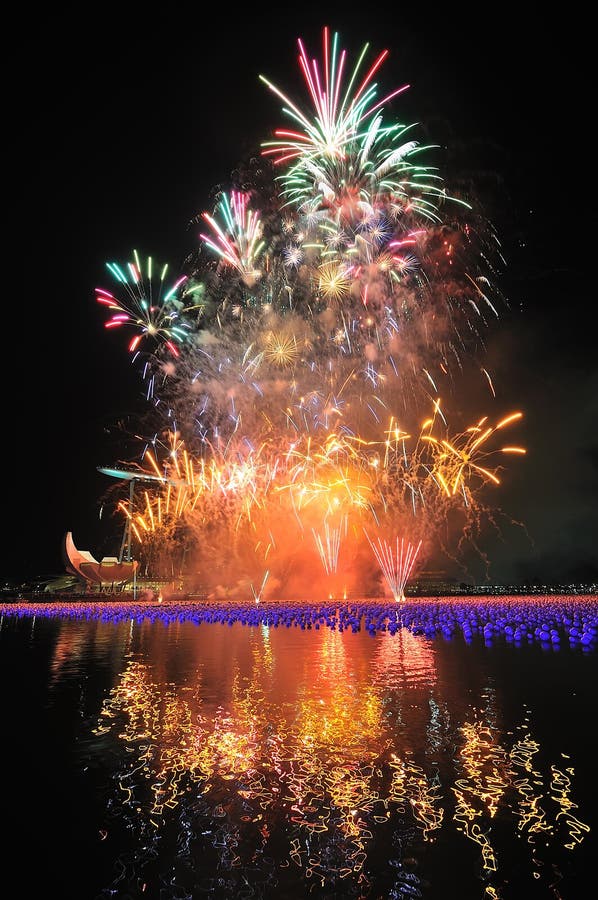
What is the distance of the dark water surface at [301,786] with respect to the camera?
4125 mm

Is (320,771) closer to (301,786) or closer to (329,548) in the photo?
(301,786)

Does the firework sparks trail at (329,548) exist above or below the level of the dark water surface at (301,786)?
above

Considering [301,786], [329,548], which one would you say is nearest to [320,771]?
[301,786]

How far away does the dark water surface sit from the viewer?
412cm

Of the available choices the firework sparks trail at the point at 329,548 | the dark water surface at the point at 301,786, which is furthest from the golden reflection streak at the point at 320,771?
the firework sparks trail at the point at 329,548

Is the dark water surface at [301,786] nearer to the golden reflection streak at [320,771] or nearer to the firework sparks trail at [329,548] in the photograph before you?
the golden reflection streak at [320,771]

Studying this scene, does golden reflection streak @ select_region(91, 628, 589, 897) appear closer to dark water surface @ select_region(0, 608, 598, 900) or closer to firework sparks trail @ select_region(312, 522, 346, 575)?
dark water surface @ select_region(0, 608, 598, 900)

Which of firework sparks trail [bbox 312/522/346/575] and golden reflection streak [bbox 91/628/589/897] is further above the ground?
firework sparks trail [bbox 312/522/346/575]

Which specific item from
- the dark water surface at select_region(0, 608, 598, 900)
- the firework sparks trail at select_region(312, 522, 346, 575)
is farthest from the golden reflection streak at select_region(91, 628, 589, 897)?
the firework sparks trail at select_region(312, 522, 346, 575)

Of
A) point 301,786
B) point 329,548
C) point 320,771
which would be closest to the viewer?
point 301,786

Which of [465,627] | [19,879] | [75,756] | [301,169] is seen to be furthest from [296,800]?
[301,169]

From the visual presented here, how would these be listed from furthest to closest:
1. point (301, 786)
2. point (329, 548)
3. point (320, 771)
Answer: point (329, 548) < point (320, 771) < point (301, 786)

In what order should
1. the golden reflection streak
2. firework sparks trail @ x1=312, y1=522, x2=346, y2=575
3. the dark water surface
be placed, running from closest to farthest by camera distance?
the dark water surface → the golden reflection streak → firework sparks trail @ x1=312, y1=522, x2=346, y2=575

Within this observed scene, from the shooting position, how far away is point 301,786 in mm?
5836
